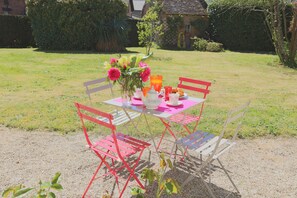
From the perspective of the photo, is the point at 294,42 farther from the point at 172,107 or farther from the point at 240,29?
the point at 172,107

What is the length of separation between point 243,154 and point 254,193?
1158 mm

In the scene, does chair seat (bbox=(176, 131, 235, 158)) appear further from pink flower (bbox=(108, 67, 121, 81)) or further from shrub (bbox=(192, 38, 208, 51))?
shrub (bbox=(192, 38, 208, 51))

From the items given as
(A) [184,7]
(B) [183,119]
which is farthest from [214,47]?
(B) [183,119]

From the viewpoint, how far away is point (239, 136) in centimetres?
549

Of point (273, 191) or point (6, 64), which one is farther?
point (6, 64)

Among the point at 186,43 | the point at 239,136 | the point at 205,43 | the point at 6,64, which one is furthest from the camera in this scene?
the point at 186,43

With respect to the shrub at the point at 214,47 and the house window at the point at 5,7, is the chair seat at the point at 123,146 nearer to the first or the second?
the shrub at the point at 214,47

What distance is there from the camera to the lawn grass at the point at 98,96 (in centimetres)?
600

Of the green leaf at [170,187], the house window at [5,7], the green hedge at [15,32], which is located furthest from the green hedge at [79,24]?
the green leaf at [170,187]

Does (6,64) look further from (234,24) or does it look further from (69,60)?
(234,24)

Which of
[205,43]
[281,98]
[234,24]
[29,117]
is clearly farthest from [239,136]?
[234,24]

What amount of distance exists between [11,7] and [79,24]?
19301mm

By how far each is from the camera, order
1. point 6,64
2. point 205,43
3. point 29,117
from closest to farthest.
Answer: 1. point 29,117
2. point 6,64
3. point 205,43

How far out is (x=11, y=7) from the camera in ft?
109
